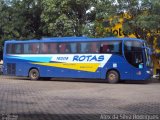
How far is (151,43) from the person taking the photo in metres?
31.7

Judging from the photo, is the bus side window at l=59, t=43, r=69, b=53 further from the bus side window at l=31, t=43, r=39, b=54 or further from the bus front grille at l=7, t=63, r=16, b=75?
the bus front grille at l=7, t=63, r=16, b=75

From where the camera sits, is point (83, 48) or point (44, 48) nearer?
point (83, 48)

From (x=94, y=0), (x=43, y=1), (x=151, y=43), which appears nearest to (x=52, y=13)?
(x=43, y=1)

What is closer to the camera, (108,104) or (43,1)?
(108,104)

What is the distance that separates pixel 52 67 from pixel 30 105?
55.0ft

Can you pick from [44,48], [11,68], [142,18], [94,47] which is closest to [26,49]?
A: [44,48]

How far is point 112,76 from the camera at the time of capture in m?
28.5

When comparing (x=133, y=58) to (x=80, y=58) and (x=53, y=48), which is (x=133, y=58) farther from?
(x=53, y=48)

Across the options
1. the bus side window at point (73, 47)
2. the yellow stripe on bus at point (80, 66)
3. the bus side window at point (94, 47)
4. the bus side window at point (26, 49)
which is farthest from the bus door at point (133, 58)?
the bus side window at point (26, 49)

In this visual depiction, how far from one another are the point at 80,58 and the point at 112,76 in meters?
2.71

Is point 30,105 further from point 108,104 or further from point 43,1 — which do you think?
point 43,1

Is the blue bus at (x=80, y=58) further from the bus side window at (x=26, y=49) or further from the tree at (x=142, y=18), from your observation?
the tree at (x=142, y=18)

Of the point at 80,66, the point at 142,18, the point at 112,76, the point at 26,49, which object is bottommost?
the point at 112,76

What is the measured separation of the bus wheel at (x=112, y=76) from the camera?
28.3 metres
